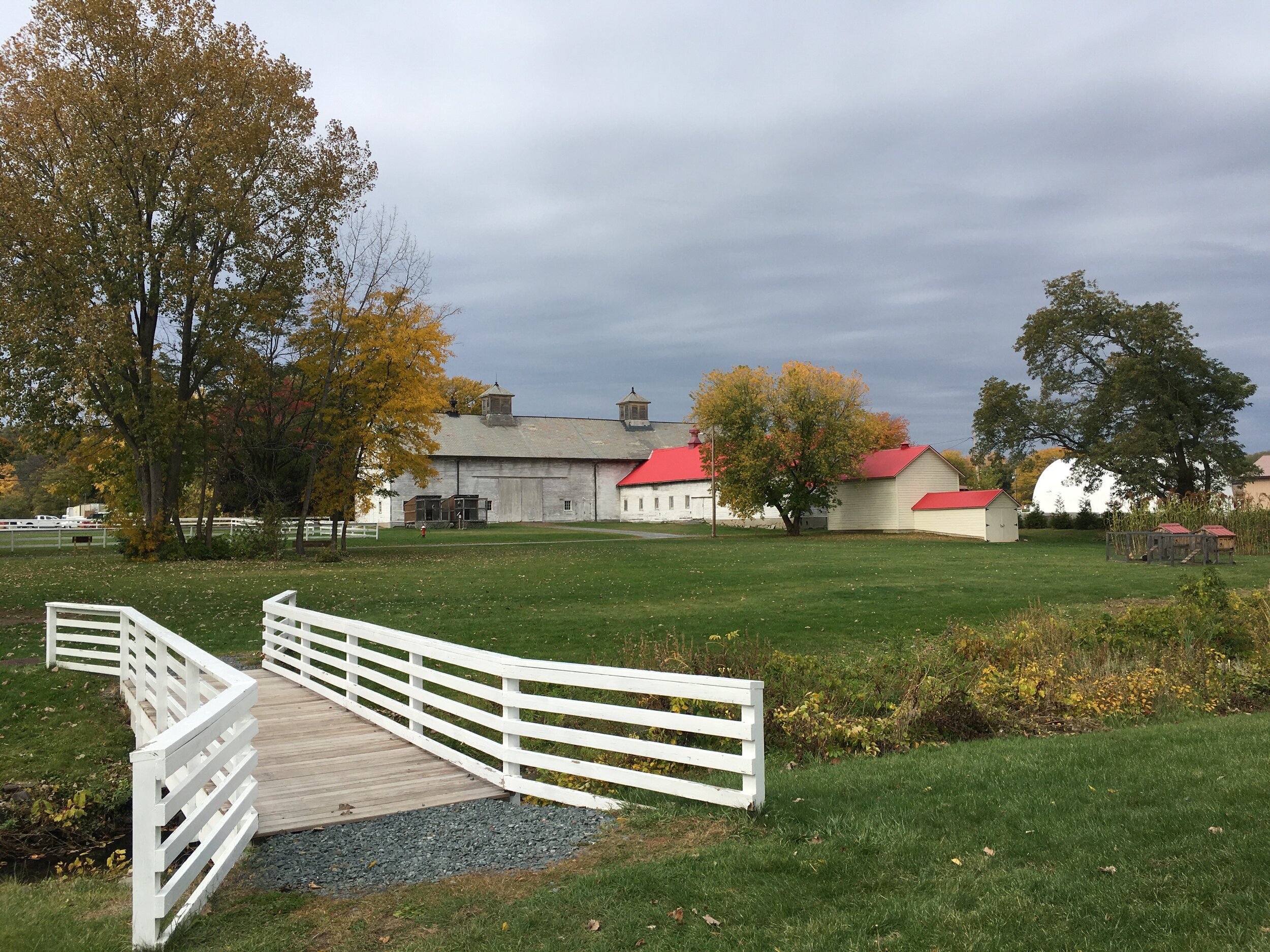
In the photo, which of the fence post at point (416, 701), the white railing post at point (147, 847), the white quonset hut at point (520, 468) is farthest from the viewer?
the white quonset hut at point (520, 468)

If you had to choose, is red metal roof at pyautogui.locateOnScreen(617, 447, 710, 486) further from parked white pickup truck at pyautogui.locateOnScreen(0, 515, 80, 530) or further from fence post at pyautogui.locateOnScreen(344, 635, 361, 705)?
fence post at pyautogui.locateOnScreen(344, 635, 361, 705)

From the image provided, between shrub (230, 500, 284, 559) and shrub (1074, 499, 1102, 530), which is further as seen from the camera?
shrub (1074, 499, 1102, 530)

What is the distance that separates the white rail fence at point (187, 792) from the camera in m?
4.66

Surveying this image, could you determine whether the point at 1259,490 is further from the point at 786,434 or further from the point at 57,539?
the point at 57,539

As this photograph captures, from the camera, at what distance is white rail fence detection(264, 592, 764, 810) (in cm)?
604

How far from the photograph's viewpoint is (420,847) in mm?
6203

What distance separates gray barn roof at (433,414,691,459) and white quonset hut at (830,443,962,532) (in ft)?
84.3

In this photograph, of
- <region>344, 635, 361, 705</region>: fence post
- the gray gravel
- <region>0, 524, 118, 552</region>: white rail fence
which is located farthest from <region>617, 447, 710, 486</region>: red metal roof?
A: the gray gravel

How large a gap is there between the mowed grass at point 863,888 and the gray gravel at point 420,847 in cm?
23

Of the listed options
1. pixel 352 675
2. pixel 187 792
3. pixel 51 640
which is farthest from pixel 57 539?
pixel 187 792

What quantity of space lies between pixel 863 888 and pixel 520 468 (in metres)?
68.5

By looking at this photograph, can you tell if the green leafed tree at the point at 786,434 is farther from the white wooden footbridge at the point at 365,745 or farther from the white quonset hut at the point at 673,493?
the white wooden footbridge at the point at 365,745

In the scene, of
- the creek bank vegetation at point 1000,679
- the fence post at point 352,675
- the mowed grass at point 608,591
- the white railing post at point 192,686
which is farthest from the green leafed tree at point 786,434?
the white railing post at point 192,686

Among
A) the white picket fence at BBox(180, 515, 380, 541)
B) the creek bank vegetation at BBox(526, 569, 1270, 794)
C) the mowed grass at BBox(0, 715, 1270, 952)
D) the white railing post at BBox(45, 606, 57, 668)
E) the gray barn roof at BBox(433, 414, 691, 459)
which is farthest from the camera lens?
the gray barn roof at BBox(433, 414, 691, 459)
